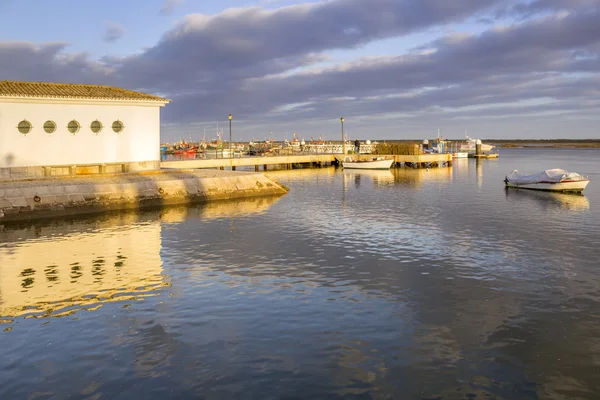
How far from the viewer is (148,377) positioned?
34.0ft

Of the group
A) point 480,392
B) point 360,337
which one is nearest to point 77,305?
point 360,337

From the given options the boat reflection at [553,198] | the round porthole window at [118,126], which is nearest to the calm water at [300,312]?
the boat reflection at [553,198]

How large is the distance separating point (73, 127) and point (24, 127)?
3370 mm

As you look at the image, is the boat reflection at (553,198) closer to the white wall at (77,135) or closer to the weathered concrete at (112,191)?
the weathered concrete at (112,191)

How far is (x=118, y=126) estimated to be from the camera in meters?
41.8

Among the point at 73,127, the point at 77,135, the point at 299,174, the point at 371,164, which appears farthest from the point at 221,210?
the point at 371,164

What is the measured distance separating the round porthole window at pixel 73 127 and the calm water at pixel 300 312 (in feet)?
39.6

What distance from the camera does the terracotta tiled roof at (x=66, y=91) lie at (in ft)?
Answer: 122

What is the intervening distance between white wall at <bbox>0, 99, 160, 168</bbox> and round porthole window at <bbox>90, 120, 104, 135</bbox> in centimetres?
22

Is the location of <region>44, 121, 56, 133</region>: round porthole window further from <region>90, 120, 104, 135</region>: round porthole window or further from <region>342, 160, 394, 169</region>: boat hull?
<region>342, 160, 394, 169</region>: boat hull

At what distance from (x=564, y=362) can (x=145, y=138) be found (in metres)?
38.3

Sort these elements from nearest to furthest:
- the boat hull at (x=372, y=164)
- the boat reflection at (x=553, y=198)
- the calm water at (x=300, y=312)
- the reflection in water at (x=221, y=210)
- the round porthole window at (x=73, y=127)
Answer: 1. the calm water at (x=300, y=312)
2. the reflection in water at (x=221, y=210)
3. the boat reflection at (x=553, y=198)
4. the round porthole window at (x=73, y=127)
5. the boat hull at (x=372, y=164)

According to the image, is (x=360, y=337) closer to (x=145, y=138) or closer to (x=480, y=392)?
(x=480, y=392)

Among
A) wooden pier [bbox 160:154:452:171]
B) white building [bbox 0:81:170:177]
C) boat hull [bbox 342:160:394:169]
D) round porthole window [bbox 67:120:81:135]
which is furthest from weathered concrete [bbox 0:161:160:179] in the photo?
boat hull [bbox 342:160:394:169]
